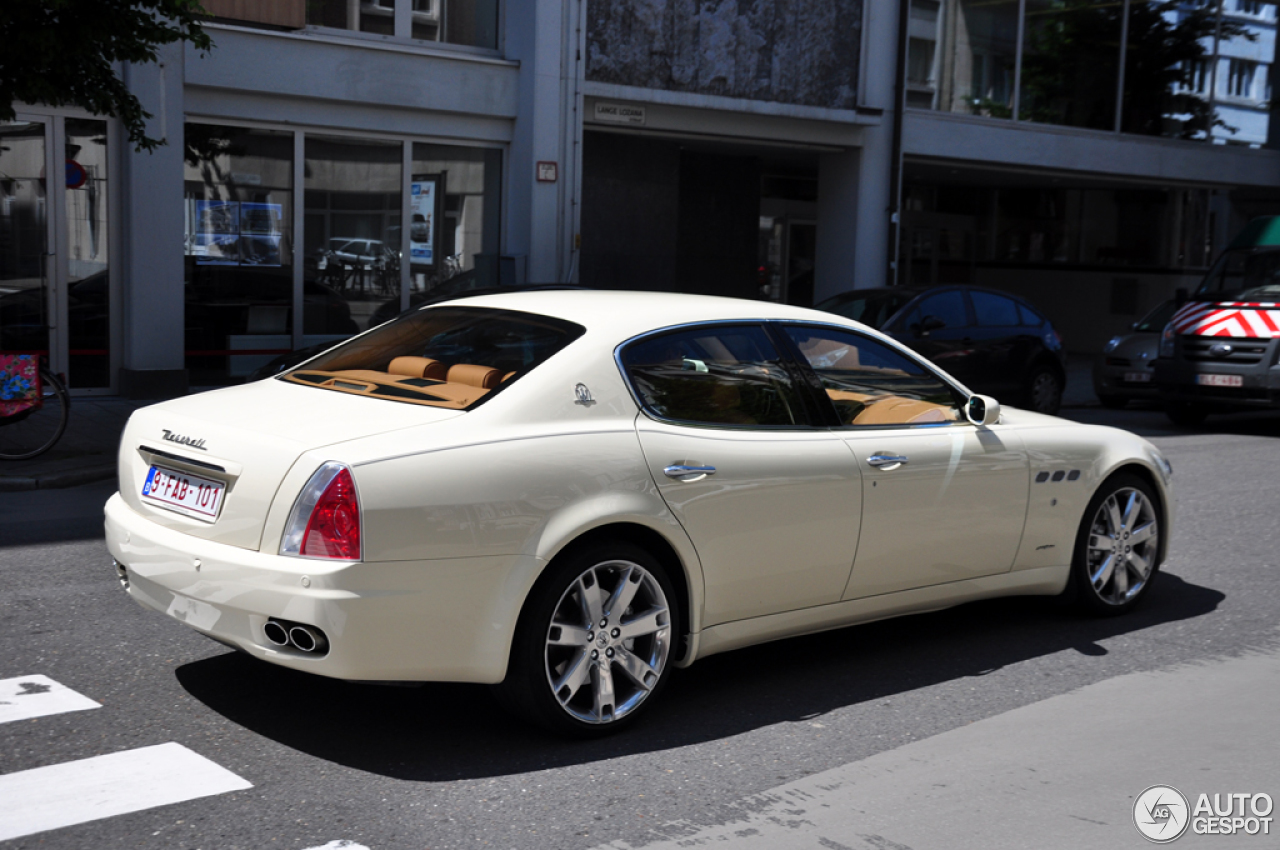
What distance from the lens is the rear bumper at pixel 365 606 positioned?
3.90 meters

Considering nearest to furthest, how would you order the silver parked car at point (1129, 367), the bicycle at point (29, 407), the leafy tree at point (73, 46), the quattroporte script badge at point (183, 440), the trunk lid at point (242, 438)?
the trunk lid at point (242, 438) → the quattroporte script badge at point (183, 440) → the leafy tree at point (73, 46) → the bicycle at point (29, 407) → the silver parked car at point (1129, 367)

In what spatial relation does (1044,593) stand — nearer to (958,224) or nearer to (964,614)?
(964,614)

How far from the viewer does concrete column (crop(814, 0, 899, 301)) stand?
65.0 feet

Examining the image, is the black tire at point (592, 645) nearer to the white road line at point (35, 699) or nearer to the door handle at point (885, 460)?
the door handle at point (885, 460)

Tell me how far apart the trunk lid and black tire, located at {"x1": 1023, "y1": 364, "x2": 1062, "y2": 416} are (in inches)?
464

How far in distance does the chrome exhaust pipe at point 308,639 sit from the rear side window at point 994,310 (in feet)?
38.8

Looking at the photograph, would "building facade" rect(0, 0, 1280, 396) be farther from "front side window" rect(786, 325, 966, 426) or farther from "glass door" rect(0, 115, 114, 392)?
"front side window" rect(786, 325, 966, 426)

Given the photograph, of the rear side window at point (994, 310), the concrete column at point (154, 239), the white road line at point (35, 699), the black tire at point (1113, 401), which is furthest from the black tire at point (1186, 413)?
the white road line at point (35, 699)

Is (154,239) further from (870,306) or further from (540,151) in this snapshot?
(870,306)

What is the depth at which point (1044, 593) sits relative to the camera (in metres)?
6.01

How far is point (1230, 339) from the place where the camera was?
15.2 metres

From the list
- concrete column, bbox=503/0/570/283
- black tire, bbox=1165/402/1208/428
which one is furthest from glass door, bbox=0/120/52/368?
black tire, bbox=1165/402/1208/428

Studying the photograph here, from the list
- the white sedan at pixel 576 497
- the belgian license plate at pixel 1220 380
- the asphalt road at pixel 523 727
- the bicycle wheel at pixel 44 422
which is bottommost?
the asphalt road at pixel 523 727
